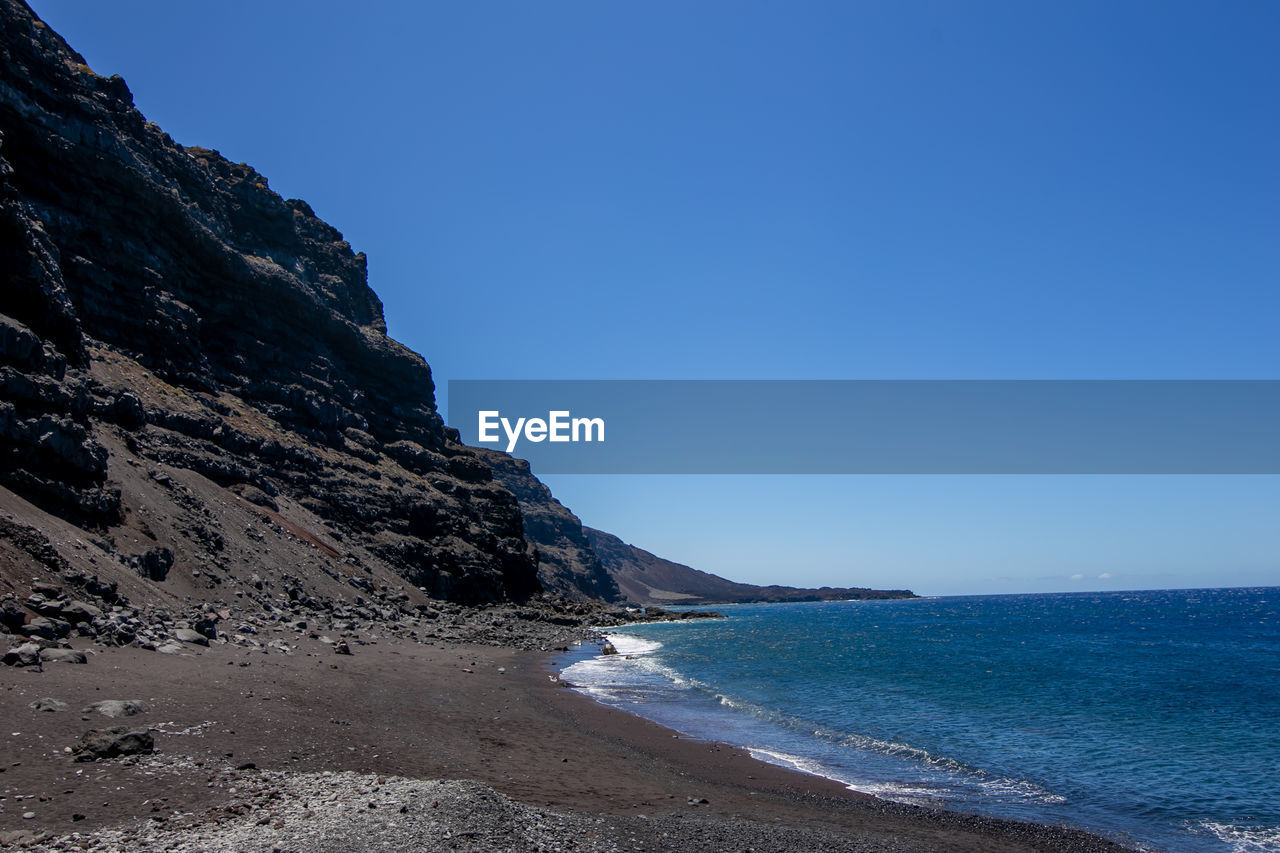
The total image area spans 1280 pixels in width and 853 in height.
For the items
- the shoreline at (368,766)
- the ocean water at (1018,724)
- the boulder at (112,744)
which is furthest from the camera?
the ocean water at (1018,724)

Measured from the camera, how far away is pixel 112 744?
45.3ft

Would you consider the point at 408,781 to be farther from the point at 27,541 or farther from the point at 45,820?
the point at 27,541

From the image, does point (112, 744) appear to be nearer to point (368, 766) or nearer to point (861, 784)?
point (368, 766)

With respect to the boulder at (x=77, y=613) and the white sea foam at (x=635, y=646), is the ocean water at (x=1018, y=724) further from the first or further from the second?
the boulder at (x=77, y=613)

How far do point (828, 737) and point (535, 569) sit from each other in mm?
85923

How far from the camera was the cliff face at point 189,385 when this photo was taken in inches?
1458

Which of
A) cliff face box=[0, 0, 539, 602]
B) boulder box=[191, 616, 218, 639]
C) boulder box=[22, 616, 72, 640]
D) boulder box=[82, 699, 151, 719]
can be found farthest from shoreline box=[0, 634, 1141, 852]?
cliff face box=[0, 0, 539, 602]

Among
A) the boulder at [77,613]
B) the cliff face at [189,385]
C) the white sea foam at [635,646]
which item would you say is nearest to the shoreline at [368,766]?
the boulder at [77,613]

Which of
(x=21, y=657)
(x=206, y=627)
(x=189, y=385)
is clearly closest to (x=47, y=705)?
(x=21, y=657)

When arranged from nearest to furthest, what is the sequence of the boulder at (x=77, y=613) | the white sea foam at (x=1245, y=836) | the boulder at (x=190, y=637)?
the white sea foam at (x=1245, y=836), the boulder at (x=77, y=613), the boulder at (x=190, y=637)

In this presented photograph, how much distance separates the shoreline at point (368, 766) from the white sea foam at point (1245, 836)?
386 cm

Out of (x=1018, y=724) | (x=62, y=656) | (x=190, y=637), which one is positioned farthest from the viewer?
(x=1018, y=724)

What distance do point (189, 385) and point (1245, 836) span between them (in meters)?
85.4

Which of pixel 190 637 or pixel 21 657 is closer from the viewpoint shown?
pixel 21 657
